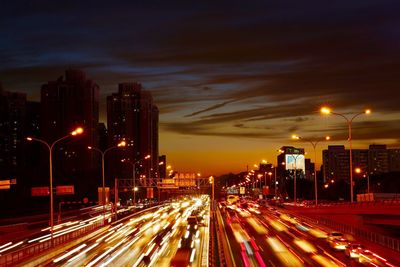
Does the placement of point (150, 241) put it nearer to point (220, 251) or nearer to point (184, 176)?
point (220, 251)

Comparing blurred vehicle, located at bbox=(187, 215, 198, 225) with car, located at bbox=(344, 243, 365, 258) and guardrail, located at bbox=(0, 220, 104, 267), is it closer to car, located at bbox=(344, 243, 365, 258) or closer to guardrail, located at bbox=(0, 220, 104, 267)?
guardrail, located at bbox=(0, 220, 104, 267)

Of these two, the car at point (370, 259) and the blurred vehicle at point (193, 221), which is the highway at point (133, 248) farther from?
the car at point (370, 259)

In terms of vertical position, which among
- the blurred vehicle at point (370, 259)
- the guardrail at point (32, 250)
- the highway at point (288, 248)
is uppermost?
the guardrail at point (32, 250)

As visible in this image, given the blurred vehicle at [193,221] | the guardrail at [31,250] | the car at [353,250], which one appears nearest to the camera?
the guardrail at [31,250]

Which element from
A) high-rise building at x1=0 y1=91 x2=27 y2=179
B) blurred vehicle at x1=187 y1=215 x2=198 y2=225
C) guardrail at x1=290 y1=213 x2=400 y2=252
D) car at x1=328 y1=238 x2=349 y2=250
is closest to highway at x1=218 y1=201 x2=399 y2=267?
car at x1=328 y1=238 x2=349 y2=250

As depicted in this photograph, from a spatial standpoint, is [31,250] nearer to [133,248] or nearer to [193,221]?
[133,248]

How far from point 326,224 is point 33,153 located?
126 meters

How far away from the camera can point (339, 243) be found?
47.2 m

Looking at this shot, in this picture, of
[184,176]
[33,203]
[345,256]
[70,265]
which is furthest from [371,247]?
[33,203]

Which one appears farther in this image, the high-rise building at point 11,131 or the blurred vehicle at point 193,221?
the high-rise building at point 11,131

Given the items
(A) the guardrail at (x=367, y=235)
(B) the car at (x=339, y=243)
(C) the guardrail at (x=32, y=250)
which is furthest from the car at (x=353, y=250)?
(C) the guardrail at (x=32, y=250)

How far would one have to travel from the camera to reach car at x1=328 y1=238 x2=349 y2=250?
153ft

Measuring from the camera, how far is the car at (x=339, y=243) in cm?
4652

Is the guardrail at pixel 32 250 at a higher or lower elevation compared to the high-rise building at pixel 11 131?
lower
